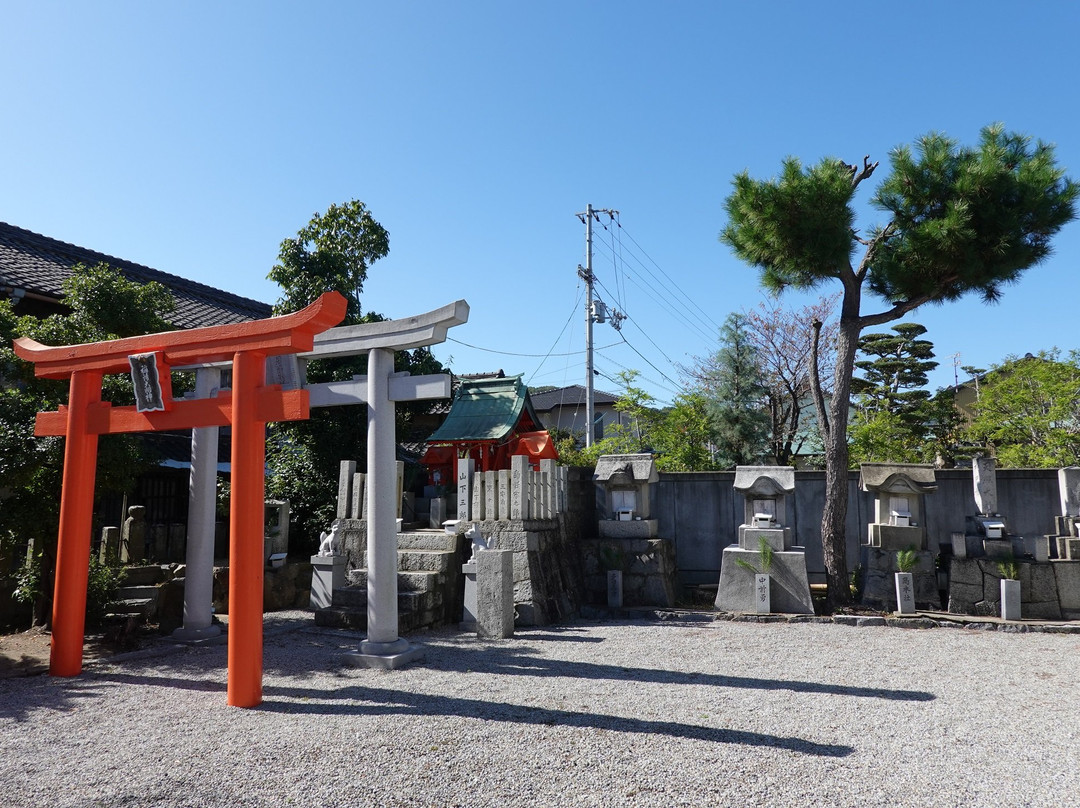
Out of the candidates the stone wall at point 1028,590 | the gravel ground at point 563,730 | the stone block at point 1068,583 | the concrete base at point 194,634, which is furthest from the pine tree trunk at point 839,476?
the concrete base at point 194,634

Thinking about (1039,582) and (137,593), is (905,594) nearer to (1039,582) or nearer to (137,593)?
(1039,582)

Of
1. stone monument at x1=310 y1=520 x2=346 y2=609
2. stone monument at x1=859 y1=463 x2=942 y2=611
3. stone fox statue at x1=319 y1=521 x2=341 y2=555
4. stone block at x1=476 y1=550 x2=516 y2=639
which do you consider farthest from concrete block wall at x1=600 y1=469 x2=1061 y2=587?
stone monument at x1=310 y1=520 x2=346 y2=609

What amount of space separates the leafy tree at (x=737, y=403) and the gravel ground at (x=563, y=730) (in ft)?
40.4

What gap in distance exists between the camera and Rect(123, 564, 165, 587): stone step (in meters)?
8.72

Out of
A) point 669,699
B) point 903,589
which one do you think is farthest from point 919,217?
point 669,699

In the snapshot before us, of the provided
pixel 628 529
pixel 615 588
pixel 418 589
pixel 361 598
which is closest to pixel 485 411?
pixel 628 529

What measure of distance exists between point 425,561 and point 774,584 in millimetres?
4921

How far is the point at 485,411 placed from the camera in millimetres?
14695

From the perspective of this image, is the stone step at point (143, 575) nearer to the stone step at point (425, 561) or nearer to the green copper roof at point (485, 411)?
the stone step at point (425, 561)

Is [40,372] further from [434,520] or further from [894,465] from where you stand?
[894,465]

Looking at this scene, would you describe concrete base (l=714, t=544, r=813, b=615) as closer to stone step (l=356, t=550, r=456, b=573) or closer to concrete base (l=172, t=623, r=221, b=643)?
stone step (l=356, t=550, r=456, b=573)

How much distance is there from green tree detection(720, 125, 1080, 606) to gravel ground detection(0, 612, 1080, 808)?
12.3 feet

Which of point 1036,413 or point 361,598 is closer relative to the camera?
point 361,598

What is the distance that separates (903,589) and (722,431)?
419 inches
